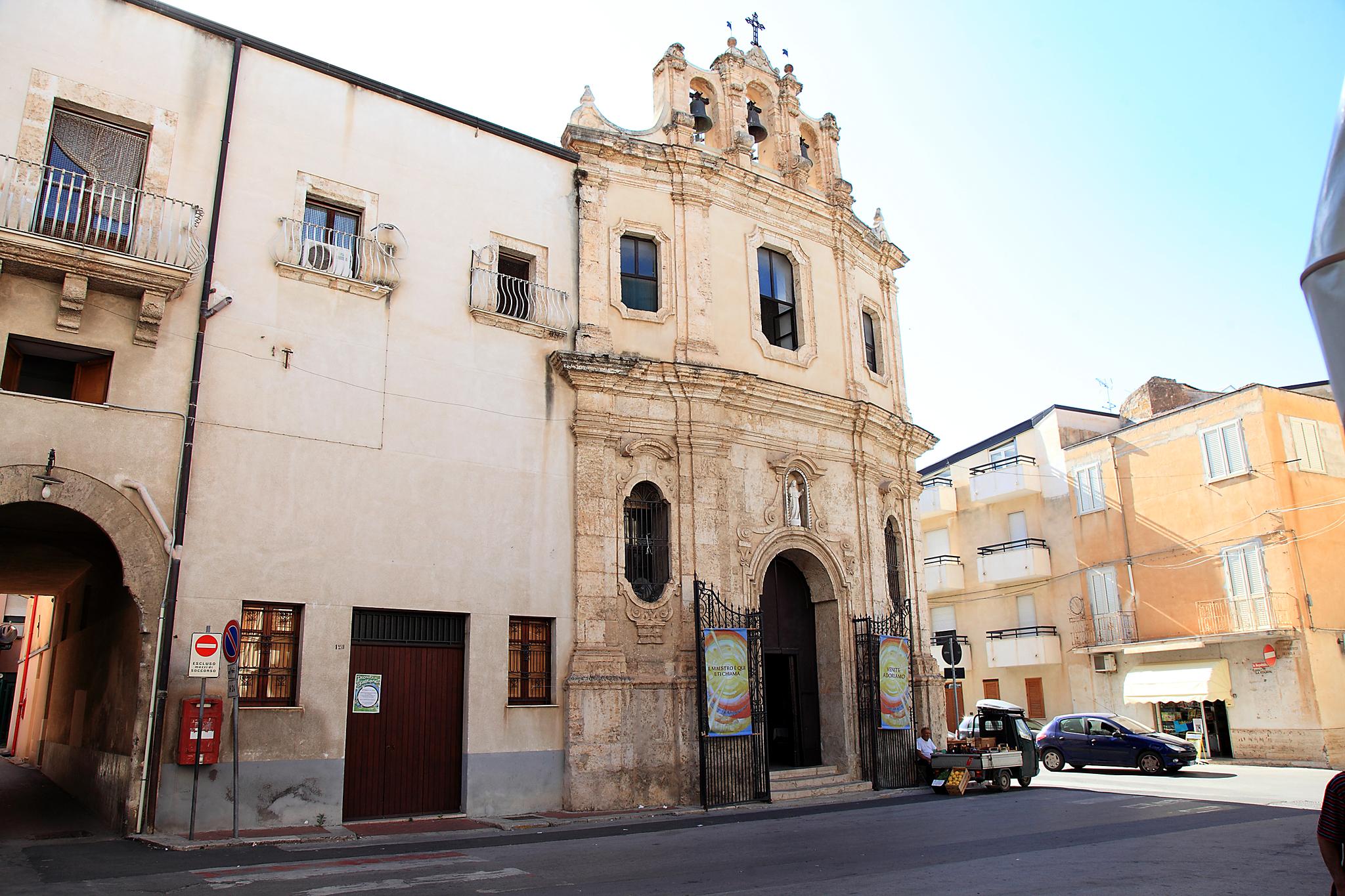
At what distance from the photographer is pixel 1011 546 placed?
34.5 m

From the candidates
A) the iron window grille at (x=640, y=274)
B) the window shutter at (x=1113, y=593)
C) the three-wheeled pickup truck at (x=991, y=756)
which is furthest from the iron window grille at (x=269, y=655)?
the window shutter at (x=1113, y=593)

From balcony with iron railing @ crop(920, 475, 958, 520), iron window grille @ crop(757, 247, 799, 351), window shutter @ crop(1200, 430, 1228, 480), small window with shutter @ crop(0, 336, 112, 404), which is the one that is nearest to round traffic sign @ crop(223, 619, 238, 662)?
small window with shutter @ crop(0, 336, 112, 404)

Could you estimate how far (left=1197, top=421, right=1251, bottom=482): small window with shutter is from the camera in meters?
27.3

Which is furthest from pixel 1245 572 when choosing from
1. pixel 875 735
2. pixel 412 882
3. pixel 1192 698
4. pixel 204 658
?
pixel 204 658

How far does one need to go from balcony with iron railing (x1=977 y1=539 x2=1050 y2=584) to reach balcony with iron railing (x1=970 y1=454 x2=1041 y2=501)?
5.81ft

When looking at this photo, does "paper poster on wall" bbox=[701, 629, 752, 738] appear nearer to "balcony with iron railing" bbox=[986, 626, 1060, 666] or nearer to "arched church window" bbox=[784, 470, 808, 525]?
"arched church window" bbox=[784, 470, 808, 525]

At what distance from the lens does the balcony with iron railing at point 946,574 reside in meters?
36.9

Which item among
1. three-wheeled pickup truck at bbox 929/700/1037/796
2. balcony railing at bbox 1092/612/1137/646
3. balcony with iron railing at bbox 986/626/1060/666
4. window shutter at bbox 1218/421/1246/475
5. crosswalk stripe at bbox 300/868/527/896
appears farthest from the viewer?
balcony with iron railing at bbox 986/626/1060/666

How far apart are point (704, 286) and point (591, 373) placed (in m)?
3.34

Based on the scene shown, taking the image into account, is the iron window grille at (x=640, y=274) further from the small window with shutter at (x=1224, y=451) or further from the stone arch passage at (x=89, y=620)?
the small window with shutter at (x=1224, y=451)

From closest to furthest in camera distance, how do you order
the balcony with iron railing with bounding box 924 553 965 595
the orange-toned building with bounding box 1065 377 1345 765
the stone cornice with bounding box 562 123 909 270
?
the stone cornice with bounding box 562 123 909 270 < the orange-toned building with bounding box 1065 377 1345 765 < the balcony with iron railing with bounding box 924 553 965 595

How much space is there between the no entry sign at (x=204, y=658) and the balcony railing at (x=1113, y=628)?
26993 mm

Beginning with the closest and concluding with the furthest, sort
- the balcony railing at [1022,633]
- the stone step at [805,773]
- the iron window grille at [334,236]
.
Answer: the iron window grille at [334,236] < the stone step at [805,773] < the balcony railing at [1022,633]

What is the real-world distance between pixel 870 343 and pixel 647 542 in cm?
850
